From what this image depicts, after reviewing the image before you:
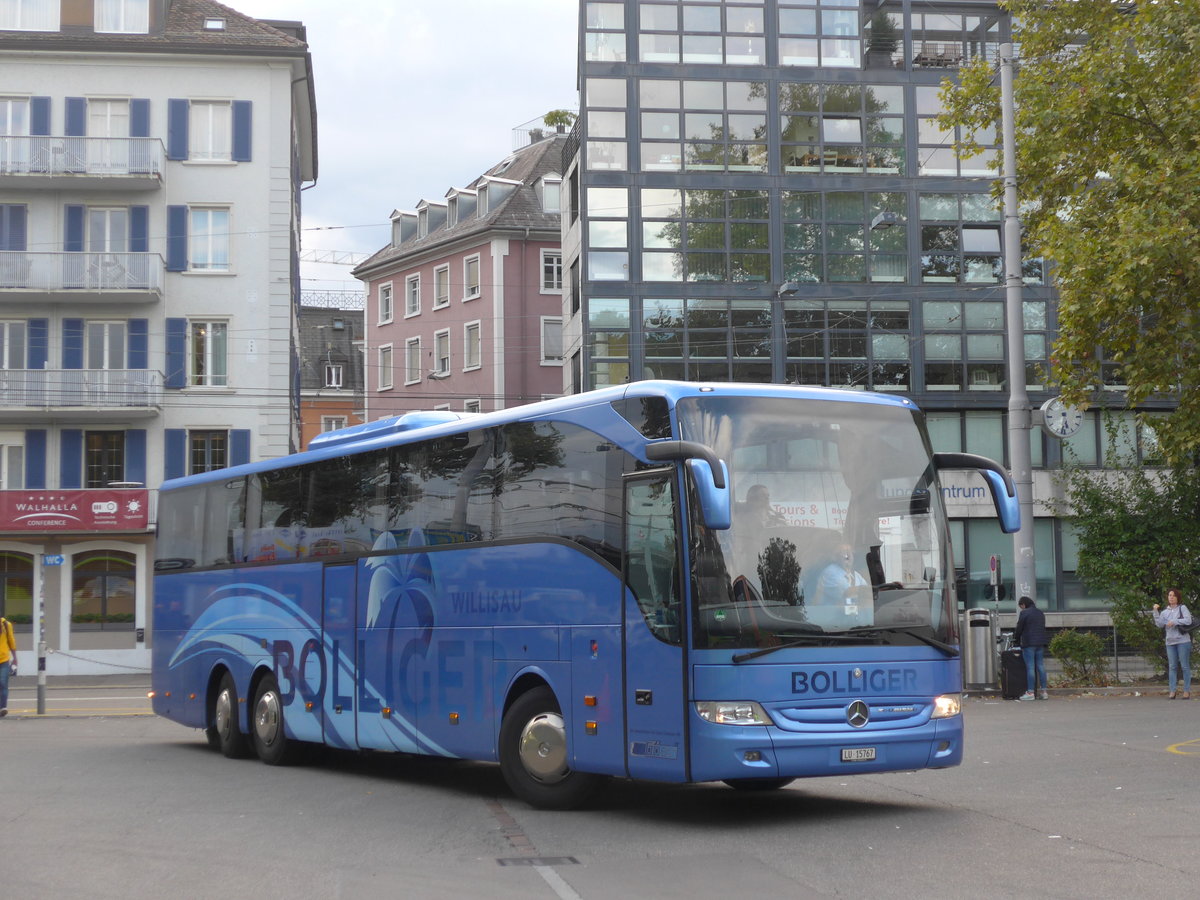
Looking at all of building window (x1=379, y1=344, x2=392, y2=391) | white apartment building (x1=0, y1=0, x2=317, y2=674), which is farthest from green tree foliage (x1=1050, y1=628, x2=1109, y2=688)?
building window (x1=379, y1=344, x2=392, y2=391)

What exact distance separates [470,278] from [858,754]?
54108mm

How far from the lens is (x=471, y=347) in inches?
2478

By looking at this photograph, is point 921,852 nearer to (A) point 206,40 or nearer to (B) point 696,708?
(B) point 696,708

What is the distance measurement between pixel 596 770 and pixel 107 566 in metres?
35.4

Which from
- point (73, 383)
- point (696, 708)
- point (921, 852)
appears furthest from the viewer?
point (73, 383)

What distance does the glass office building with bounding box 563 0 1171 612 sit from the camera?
4466cm

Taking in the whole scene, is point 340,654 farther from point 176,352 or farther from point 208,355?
point 208,355

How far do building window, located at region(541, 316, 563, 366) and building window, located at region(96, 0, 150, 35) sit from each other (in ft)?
67.5

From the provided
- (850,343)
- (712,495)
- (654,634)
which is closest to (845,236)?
(850,343)

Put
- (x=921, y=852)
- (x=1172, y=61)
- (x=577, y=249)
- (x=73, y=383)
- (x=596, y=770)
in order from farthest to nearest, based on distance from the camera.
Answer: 1. (x=577, y=249)
2. (x=73, y=383)
3. (x=1172, y=61)
4. (x=596, y=770)
5. (x=921, y=852)

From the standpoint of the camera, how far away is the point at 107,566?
146ft

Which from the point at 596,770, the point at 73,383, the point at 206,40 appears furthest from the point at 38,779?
the point at 206,40

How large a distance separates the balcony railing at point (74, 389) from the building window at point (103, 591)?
14.0ft

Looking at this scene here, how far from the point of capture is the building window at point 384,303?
70438 millimetres
